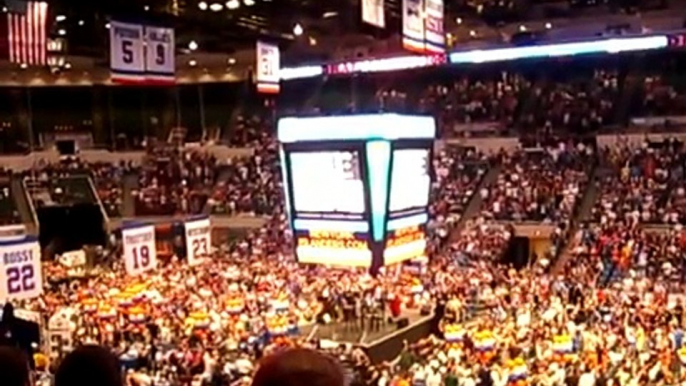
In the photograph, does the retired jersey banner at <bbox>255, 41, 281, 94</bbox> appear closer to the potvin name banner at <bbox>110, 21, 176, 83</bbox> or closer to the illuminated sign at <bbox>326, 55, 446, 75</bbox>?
the potvin name banner at <bbox>110, 21, 176, 83</bbox>

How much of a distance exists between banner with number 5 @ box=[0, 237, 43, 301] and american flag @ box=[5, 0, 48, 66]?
3.06m

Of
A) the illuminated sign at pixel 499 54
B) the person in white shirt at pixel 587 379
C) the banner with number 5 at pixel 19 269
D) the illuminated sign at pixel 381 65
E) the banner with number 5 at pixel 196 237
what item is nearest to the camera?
the banner with number 5 at pixel 19 269

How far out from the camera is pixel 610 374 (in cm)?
1501

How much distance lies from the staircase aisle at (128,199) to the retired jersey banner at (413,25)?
2404cm

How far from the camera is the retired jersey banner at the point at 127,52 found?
13867 mm

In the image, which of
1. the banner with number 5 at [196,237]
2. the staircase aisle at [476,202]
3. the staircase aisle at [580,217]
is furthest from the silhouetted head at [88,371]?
the staircase aisle at [476,202]

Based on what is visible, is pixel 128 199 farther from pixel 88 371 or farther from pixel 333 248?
pixel 88 371

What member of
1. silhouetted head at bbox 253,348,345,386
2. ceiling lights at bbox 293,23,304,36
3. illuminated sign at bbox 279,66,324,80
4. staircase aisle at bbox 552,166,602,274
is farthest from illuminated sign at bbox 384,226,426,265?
illuminated sign at bbox 279,66,324,80

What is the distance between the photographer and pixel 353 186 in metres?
10.4

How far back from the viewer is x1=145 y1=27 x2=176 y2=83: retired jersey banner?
14.6m

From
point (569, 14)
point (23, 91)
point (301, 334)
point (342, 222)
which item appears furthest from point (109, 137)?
point (342, 222)

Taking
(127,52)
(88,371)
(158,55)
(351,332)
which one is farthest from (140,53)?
(88,371)

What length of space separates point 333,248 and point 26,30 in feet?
20.9

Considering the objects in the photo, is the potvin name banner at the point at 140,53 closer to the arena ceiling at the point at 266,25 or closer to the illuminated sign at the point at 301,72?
the arena ceiling at the point at 266,25
